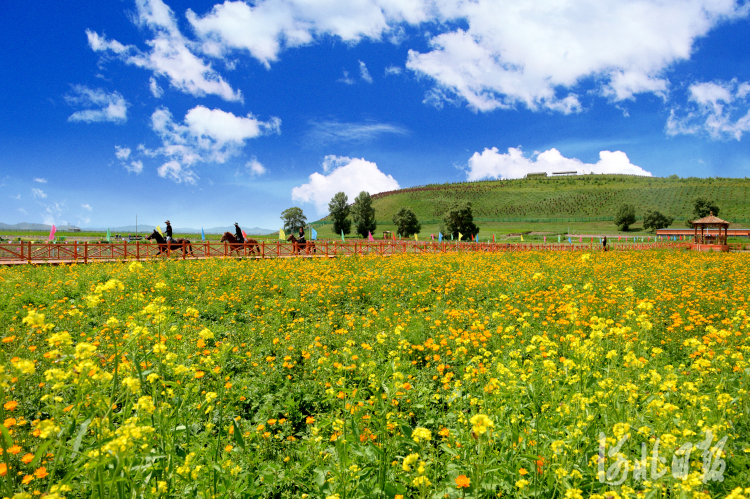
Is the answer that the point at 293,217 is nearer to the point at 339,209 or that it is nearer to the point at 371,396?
the point at 339,209

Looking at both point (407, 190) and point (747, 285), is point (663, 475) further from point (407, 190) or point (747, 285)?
point (407, 190)

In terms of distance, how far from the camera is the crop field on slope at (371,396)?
2.16 m

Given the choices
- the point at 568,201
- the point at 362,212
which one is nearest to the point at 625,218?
the point at 568,201

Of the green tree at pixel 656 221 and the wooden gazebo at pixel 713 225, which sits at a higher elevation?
the green tree at pixel 656 221

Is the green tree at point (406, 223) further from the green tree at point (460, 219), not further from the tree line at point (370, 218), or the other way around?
the green tree at point (460, 219)

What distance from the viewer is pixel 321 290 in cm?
895

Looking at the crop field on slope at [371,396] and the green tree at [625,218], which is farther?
the green tree at [625,218]

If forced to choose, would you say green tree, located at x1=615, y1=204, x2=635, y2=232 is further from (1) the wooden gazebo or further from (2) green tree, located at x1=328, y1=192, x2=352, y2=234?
(2) green tree, located at x1=328, y1=192, x2=352, y2=234

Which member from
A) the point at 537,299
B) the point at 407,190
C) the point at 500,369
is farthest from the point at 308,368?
the point at 407,190

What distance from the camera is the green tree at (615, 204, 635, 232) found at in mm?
74625

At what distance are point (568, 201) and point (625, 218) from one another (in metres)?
29.6

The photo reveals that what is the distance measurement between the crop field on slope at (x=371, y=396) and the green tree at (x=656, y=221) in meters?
75.5

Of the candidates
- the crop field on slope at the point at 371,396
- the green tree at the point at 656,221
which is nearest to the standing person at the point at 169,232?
the crop field on slope at the point at 371,396

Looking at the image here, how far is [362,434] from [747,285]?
11756mm
